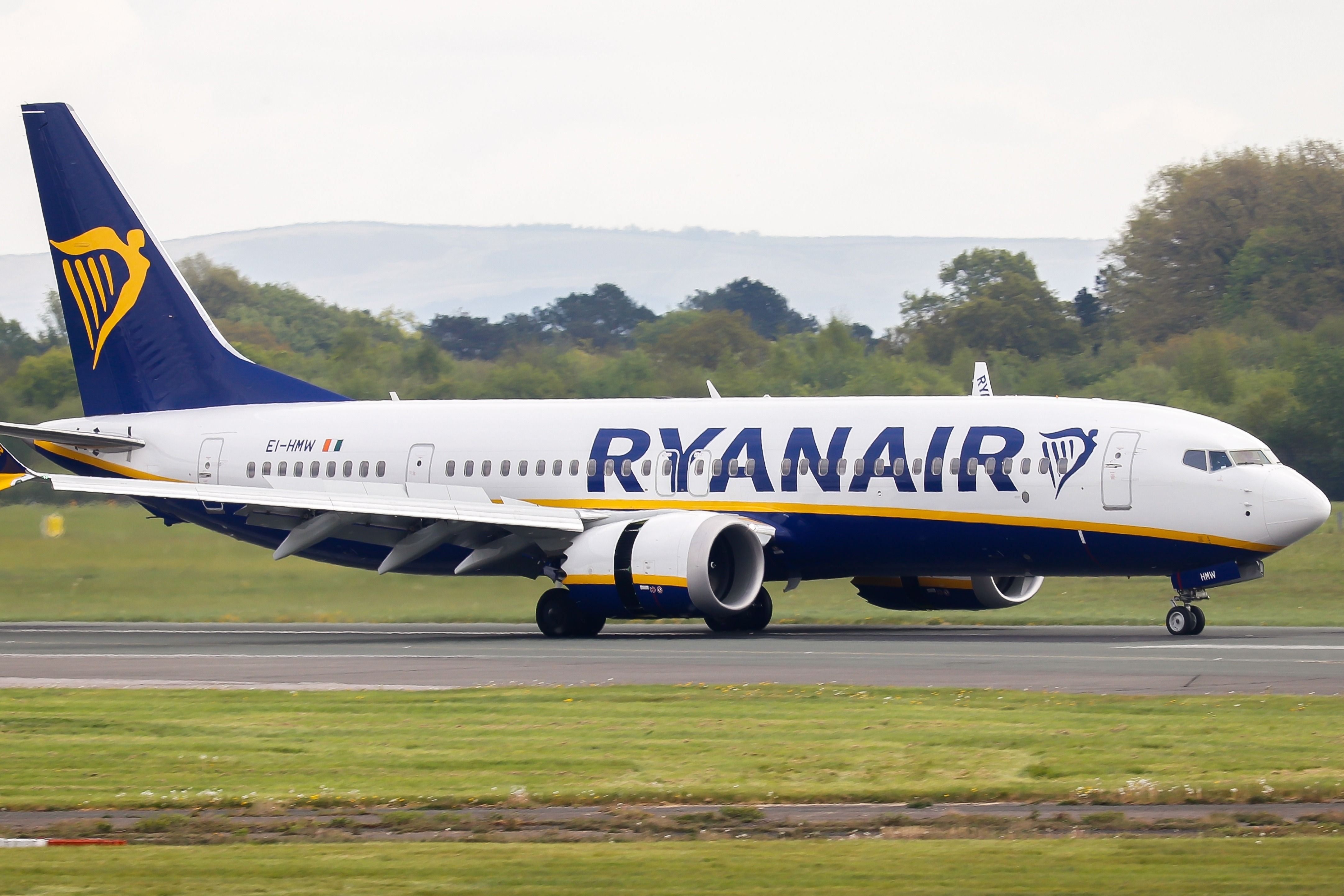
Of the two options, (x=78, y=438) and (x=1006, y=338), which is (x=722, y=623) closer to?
(x=78, y=438)

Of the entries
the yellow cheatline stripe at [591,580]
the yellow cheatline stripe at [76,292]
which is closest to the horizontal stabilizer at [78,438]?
the yellow cheatline stripe at [76,292]

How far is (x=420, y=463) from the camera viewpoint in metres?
35.0

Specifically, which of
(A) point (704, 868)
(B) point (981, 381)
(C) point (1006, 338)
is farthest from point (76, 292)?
(C) point (1006, 338)

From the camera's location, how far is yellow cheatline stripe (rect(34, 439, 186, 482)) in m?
37.1

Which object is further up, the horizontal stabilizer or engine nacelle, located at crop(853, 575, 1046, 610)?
the horizontal stabilizer

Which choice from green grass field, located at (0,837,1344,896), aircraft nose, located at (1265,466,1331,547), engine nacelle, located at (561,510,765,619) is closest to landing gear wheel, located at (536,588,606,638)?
engine nacelle, located at (561,510,765,619)

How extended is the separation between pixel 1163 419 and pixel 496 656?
1103 cm

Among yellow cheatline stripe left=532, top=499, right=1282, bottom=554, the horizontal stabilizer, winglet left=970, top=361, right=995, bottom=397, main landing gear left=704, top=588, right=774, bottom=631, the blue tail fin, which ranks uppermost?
the blue tail fin

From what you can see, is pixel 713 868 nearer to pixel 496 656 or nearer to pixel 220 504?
pixel 496 656

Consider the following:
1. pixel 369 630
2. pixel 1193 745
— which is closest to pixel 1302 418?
pixel 369 630

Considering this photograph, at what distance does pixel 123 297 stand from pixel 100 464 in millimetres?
3453

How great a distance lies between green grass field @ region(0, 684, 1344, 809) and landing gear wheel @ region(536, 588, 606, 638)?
429 inches

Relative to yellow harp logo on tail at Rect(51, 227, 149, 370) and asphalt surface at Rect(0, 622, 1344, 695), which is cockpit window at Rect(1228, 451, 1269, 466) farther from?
yellow harp logo on tail at Rect(51, 227, 149, 370)

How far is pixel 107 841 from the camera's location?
11367 millimetres
